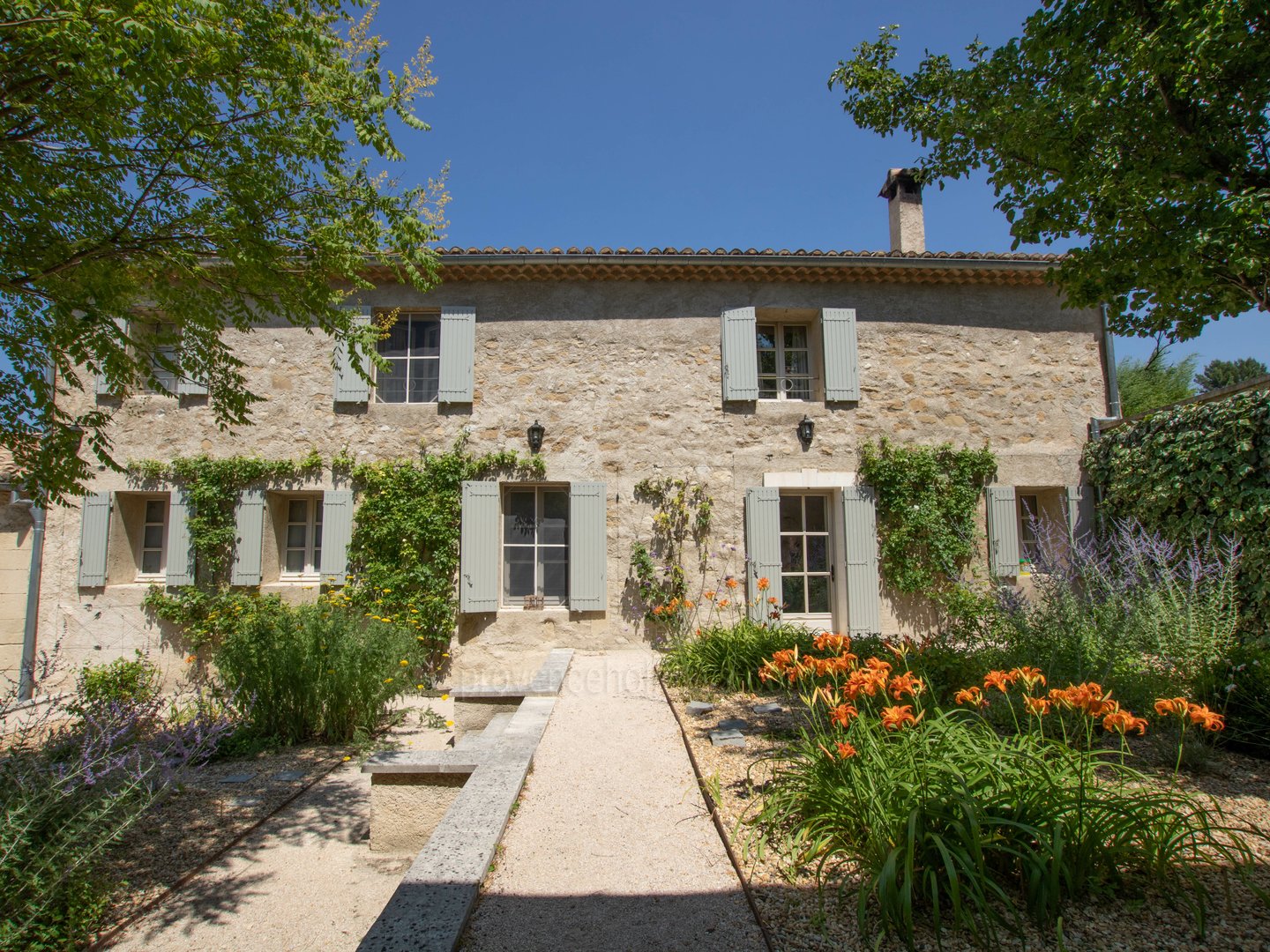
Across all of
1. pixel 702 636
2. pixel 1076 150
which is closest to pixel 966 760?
pixel 1076 150

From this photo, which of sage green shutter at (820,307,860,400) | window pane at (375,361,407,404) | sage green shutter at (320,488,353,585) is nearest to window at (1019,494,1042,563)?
sage green shutter at (820,307,860,400)

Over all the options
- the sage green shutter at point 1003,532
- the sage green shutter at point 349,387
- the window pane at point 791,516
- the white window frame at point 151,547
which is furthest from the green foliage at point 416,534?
the sage green shutter at point 1003,532

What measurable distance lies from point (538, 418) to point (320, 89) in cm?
448

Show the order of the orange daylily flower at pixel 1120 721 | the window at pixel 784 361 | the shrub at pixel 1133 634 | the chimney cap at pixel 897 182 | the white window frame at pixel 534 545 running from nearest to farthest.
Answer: the orange daylily flower at pixel 1120 721
the shrub at pixel 1133 634
the white window frame at pixel 534 545
the window at pixel 784 361
the chimney cap at pixel 897 182

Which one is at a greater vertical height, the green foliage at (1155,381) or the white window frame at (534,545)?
the green foliage at (1155,381)

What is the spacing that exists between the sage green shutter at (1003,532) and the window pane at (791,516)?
6.79ft

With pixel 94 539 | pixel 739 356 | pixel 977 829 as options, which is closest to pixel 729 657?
pixel 739 356

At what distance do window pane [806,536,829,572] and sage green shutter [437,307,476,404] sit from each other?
4.17 m

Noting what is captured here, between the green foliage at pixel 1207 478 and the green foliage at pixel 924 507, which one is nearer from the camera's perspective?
the green foliage at pixel 1207 478

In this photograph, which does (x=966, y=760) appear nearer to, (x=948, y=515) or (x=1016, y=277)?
(x=948, y=515)

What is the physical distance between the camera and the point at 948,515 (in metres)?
7.77

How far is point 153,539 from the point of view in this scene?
820cm

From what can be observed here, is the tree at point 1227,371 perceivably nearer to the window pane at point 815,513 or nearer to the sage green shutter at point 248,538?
the window pane at point 815,513

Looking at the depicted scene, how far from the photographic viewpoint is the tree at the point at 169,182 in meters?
2.81
